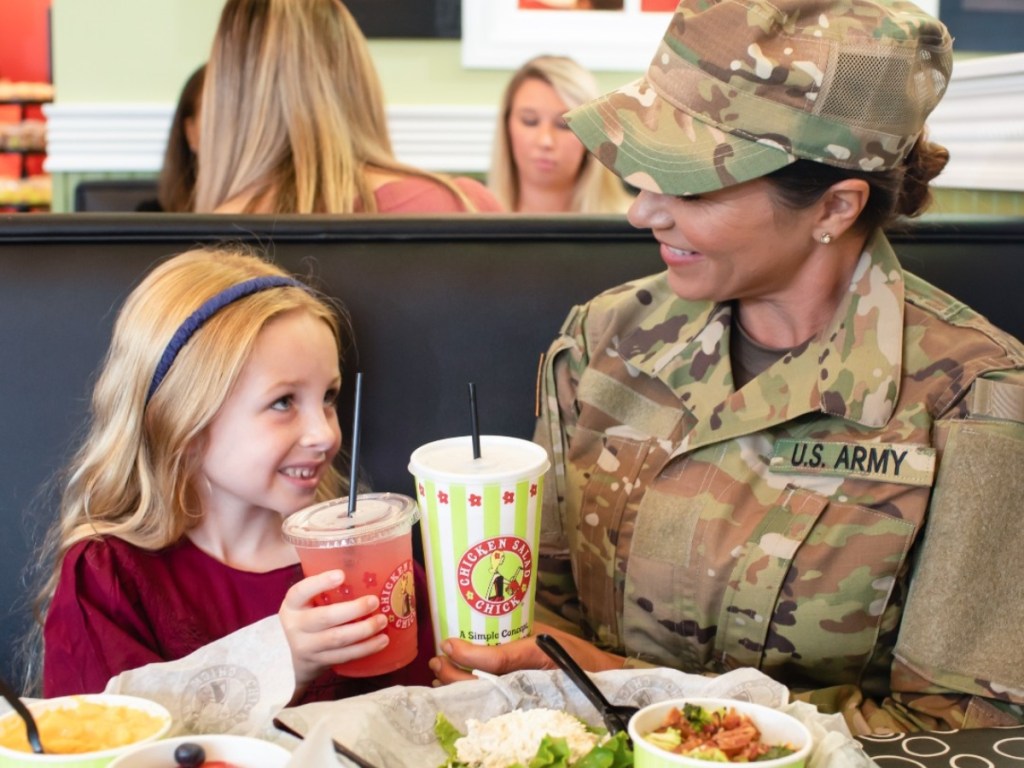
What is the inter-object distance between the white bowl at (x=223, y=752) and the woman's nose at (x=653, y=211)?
90cm

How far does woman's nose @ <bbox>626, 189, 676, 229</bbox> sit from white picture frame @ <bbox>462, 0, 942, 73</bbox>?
2967 mm

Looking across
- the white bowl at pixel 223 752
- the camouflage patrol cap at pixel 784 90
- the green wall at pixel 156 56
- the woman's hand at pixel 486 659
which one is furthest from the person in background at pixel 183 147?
the white bowl at pixel 223 752

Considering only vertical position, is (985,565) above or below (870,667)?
above

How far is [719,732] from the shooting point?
1.00m

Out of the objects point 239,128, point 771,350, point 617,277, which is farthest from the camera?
point 239,128

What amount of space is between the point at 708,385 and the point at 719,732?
77 cm

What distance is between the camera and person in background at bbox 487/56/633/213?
4.17 metres

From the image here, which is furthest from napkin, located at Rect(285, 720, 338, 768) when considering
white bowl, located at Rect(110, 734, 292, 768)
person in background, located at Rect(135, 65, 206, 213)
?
person in background, located at Rect(135, 65, 206, 213)

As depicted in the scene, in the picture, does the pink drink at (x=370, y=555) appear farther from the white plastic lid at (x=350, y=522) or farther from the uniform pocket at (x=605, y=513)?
the uniform pocket at (x=605, y=513)

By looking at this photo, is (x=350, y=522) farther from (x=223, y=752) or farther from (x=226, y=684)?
(x=223, y=752)

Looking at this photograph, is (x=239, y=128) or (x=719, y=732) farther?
(x=239, y=128)

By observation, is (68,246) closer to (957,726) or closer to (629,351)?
(629,351)

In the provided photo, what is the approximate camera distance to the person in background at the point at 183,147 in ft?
12.4

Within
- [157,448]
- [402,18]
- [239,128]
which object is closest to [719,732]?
[157,448]
